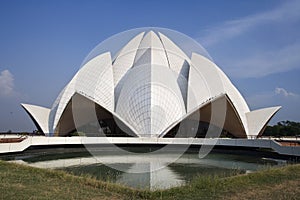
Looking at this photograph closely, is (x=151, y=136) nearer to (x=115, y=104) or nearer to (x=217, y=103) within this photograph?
(x=115, y=104)

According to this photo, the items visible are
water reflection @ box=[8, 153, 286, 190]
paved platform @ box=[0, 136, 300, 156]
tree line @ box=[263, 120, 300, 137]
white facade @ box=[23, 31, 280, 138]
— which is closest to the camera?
water reflection @ box=[8, 153, 286, 190]

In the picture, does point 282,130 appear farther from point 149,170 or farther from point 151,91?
point 149,170

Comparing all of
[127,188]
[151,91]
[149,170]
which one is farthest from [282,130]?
[127,188]

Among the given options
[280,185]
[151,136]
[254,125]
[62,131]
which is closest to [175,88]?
[151,136]

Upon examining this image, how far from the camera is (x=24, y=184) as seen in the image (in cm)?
820

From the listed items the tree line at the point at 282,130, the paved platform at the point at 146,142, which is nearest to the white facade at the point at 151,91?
the paved platform at the point at 146,142

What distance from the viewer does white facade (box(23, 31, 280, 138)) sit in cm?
3247

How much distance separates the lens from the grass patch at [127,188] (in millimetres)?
7363

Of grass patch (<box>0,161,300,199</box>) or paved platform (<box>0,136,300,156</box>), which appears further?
paved platform (<box>0,136,300,156</box>)

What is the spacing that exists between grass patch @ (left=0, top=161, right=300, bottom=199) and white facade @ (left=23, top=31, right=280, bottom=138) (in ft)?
72.0

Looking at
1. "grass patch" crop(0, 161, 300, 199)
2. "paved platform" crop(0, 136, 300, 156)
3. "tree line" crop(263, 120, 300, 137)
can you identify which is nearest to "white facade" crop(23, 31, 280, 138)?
"paved platform" crop(0, 136, 300, 156)

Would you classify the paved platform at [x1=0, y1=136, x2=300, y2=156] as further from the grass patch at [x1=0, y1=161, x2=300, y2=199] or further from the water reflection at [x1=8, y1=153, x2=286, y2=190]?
the grass patch at [x1=0, y1=161, x2=300, y2=199]

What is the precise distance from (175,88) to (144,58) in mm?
6635

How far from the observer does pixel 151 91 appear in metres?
32.7
